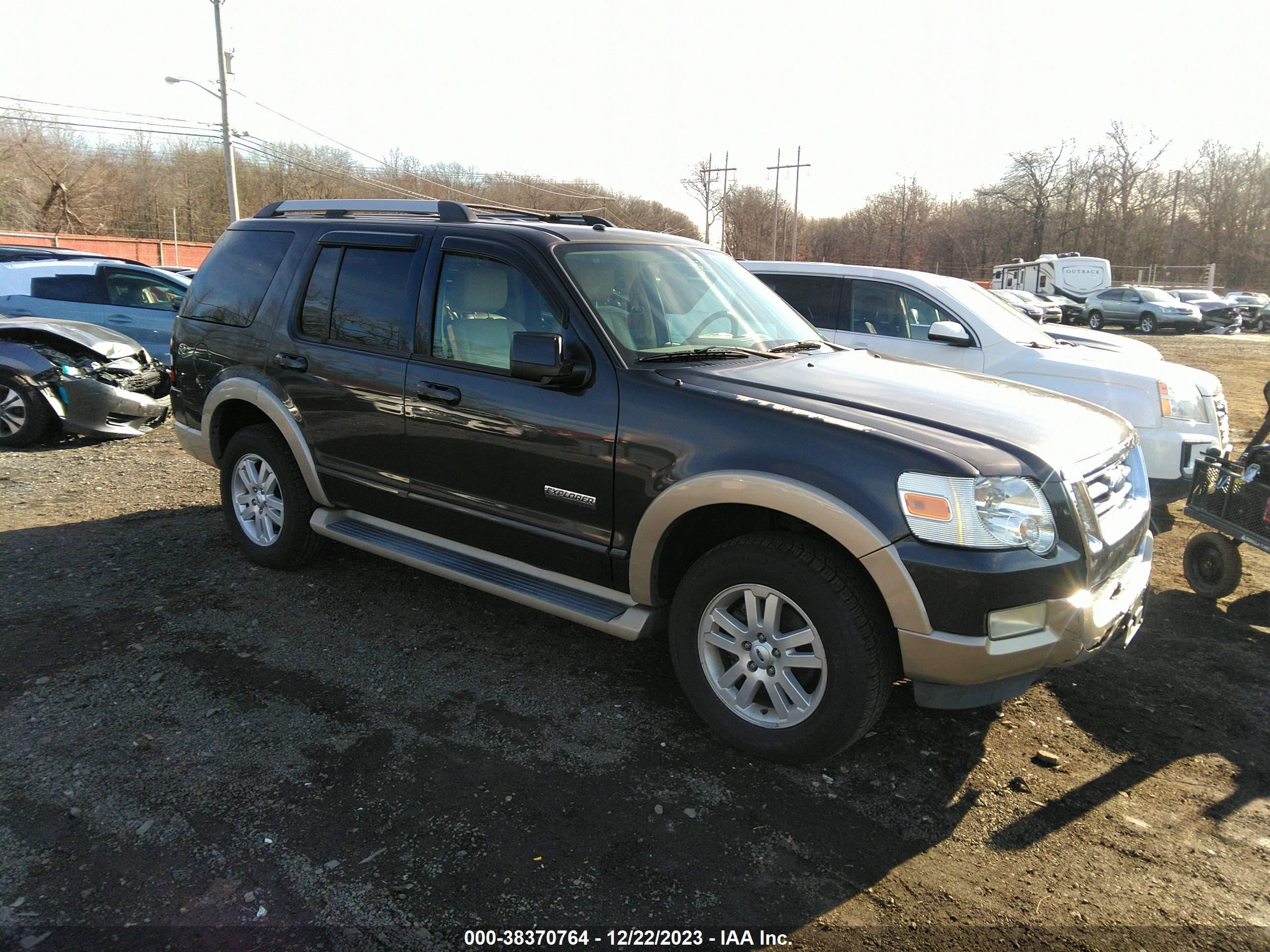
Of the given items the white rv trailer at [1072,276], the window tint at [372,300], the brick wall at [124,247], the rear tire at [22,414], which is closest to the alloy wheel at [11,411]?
the rear tire at [22,414]

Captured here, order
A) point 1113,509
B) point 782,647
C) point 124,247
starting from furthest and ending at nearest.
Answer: point 124,247 < point 1113,509 < point 782,647

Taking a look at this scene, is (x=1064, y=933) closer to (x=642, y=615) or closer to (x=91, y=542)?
(x=642, y=615)

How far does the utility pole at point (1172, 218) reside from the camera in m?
64.8

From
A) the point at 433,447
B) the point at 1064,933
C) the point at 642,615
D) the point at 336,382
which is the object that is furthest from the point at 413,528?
the point at 1064,933

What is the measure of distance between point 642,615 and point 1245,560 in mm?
4881

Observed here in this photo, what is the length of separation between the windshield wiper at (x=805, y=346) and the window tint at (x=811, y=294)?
10.8ft

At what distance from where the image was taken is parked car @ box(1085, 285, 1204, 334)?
31.7 metres

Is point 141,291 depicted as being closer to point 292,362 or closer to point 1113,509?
point 292,362

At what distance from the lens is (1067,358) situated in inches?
273

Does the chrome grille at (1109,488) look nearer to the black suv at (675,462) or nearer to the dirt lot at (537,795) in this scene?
the black suv at (675,462)

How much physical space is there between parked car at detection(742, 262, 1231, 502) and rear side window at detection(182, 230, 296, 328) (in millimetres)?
4346

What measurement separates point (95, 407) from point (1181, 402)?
31.3 feet

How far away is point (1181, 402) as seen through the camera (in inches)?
252

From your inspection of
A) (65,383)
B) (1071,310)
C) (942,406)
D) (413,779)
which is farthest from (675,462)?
(1071,310)
